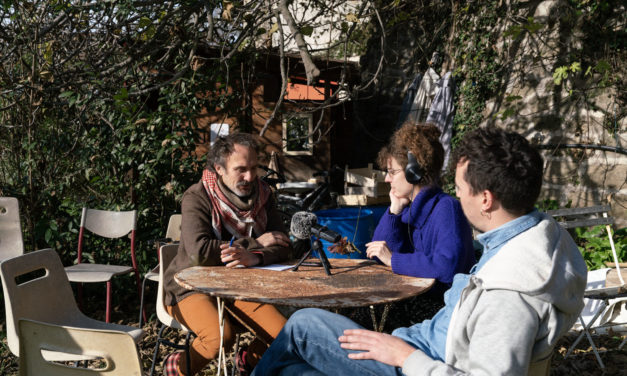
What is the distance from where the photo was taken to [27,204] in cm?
543

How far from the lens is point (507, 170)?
65.9 inches

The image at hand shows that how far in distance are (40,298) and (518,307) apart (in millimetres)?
2431

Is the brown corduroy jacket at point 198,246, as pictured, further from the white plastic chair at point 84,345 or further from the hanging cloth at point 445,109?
the hanging cloth at point 445,109

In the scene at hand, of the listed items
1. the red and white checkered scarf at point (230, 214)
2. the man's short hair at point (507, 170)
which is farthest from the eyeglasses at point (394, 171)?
the man's short hair at point (507, 170)

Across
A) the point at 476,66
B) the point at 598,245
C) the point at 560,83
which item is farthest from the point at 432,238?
the point at 476,66

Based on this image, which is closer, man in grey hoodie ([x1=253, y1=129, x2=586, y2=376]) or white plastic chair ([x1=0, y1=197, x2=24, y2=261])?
man in grey hoodie ([x1=253, y1=129, x2=586, y2=376])

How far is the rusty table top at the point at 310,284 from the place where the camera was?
7.61 feet

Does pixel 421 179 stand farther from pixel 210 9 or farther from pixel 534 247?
pixel 210 9

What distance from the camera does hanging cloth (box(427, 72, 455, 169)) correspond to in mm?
7551

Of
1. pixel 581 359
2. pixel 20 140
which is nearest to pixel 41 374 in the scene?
pixel 581 359

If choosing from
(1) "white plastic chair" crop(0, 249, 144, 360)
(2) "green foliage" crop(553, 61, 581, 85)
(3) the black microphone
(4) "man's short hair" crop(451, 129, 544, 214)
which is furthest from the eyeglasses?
(2) "green foliage" crop(553, 61, 581, 85)

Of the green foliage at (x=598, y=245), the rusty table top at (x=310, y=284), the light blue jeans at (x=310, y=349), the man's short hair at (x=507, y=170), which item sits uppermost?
the man's short hair at (x=507, y=170)

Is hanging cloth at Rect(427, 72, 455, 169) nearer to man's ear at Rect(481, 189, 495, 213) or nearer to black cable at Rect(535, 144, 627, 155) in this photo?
black cable at Rect(535, 144, 627, 155)

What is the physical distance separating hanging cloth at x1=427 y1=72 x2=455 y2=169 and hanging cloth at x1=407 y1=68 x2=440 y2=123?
0.37 m
